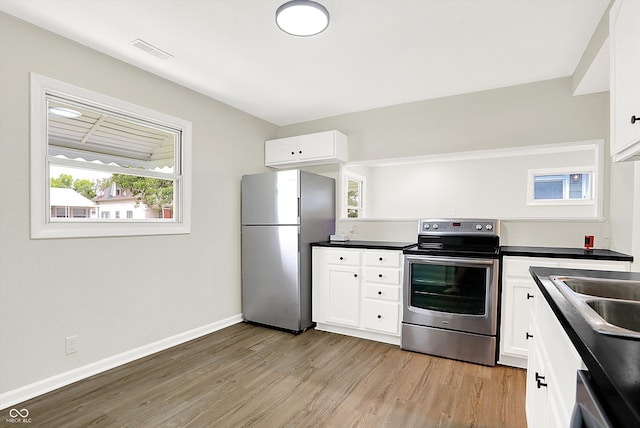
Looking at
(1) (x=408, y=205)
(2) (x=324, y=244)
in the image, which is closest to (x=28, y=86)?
(2) (x=324, y=244)

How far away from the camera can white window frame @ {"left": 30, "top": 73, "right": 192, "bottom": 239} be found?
7.30 feet

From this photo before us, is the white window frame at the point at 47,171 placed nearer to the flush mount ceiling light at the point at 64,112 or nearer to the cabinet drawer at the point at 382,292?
the flush mount ceiling light at the point at 64,112

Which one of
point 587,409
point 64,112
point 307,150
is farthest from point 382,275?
point 64,112

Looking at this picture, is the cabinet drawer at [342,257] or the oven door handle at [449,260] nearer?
the oven door handle at [449,260]

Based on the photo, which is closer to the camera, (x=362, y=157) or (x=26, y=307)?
(x=26, y=307)

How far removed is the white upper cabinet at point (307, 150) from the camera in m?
3.79

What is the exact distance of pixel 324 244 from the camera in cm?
352

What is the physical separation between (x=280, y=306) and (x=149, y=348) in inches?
50.3

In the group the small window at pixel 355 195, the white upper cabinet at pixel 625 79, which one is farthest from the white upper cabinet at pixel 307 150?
the white upper cabinet at pixel 625 79

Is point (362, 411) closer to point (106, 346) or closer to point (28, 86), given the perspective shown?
point (106, 346)

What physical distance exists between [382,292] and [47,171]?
2.91m

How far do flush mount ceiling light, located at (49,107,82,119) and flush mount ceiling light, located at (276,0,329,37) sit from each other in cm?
175

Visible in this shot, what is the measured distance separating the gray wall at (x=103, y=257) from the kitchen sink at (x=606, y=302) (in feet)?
9.82

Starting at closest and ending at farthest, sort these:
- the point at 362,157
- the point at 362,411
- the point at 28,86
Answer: the point at 362,411 → the point at 28,86 → the point at 362,157
